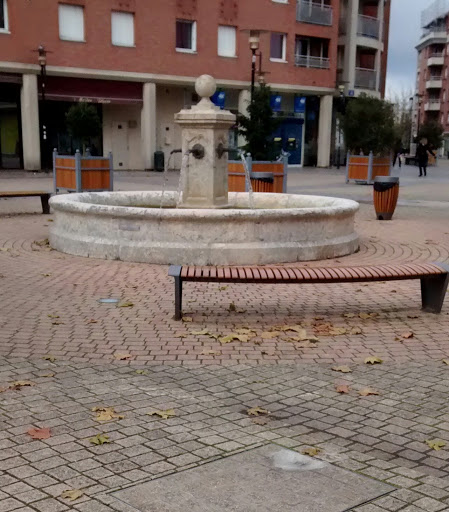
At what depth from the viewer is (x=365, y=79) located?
4522 centimetres

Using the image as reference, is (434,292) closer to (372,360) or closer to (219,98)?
(372,360)

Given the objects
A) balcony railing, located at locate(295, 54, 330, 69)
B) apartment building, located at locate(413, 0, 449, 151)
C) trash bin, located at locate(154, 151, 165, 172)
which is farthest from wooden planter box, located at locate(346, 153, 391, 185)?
apartment building, located at locate(413, 0, 449, 151)

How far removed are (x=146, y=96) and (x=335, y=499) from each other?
105 ft

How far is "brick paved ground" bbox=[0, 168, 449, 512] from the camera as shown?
3.67 metres

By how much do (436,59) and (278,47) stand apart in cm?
6638

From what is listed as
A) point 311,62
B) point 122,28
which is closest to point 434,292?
point 122,28

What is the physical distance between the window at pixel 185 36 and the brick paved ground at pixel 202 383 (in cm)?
2822

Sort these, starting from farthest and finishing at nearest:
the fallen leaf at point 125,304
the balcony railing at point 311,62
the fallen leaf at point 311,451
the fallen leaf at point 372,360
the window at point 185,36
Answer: the balcony railing at point 311,62, the window at point 185,36, the fallen leaf at point 125,304, the fallen leaf at point 372,360, the fallen leaf at point 311,451

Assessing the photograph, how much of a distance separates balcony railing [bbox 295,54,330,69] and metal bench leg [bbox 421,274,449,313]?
34.1 m

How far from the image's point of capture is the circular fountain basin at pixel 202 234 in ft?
30.5

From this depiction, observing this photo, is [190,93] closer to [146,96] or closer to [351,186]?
[146,96]

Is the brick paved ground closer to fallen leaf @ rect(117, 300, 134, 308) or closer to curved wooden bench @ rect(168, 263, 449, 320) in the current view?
fallen leaf @ rect(117, 300, 134, 308)

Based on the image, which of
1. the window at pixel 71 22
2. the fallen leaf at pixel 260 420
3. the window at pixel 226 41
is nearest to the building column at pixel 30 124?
the window at pixel 71 22

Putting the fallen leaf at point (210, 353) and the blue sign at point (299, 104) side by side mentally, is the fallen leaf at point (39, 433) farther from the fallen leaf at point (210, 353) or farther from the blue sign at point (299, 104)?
the blue sign at point (299, 104)
